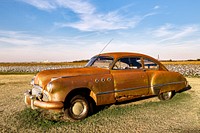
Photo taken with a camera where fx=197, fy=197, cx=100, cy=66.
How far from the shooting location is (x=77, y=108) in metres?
4.90

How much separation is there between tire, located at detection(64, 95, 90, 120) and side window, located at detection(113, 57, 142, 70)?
141cm

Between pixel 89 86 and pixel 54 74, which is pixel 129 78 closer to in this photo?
pixel 89 86

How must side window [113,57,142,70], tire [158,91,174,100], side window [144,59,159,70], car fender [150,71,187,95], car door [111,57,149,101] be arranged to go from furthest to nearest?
tire [158,91,174,100]
side window [144,59,159,70]
car fender [150,71,187,95]
side window [113,57,142,70]
car door [111,57,149,101]

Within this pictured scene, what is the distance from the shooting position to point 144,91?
19.8ft

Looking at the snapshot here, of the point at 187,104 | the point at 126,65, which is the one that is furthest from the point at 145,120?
the point at 187,104

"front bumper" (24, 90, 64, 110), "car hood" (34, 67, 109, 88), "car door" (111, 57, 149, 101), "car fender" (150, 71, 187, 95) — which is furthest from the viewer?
"car fender" (150, 71, 187, 95)

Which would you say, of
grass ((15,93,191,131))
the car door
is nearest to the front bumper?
grass ((15,93,191,131))

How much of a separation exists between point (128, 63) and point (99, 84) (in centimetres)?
144

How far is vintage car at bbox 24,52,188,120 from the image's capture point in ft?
15.3

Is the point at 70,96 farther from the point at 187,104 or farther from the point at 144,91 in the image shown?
the point at 187,104

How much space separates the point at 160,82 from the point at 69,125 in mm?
3379

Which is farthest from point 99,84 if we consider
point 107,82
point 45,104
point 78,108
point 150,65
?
point 150,65

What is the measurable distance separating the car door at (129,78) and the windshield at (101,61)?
0.75 ft

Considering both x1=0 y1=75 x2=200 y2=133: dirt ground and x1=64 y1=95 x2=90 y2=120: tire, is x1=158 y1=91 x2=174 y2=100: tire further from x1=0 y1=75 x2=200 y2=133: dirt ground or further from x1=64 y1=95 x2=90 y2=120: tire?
x1=64 y1=95 x2=90 y2=120: tire
